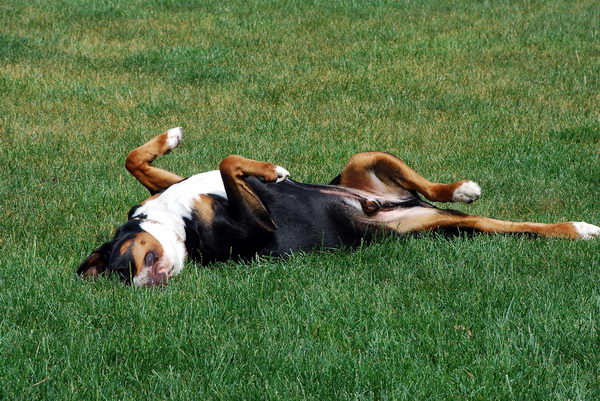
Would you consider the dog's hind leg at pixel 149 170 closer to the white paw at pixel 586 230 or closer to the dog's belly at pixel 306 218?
the dog's belly at pixel 306 218

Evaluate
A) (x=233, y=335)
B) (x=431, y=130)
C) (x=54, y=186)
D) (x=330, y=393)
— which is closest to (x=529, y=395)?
(x=330, y=393)

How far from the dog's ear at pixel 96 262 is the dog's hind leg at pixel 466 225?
169 cm

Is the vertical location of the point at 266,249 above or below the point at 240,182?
below

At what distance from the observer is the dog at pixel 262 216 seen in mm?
4738

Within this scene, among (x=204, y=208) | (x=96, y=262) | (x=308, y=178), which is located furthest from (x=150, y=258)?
(x=308, y=178)

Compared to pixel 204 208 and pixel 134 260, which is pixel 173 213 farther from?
pixel 134 260

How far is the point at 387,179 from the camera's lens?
562 centimetres

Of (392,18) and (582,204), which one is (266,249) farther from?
(392,18)

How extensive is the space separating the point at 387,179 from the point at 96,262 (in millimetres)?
1941

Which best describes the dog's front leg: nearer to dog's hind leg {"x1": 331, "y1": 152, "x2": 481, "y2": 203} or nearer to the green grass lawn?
the green grass lawn

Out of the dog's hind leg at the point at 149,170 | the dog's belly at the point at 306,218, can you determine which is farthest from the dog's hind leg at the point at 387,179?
the dog's hind leg at the point at 149,170

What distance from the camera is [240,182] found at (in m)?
5.02

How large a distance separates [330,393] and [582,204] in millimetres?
3585

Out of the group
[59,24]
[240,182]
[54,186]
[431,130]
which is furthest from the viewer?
[59,24]
